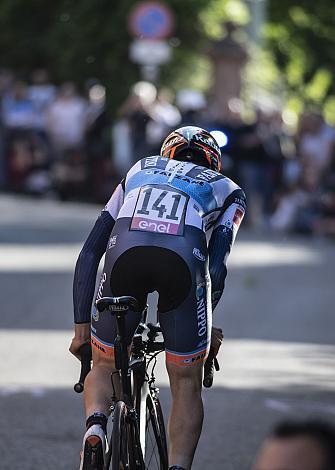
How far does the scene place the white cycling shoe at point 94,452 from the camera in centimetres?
528

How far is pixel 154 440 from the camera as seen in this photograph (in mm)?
6020

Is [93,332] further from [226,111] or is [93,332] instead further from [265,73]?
[265,73]

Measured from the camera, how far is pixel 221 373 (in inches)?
404

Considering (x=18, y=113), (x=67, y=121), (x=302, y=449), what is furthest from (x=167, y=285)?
(x=18, y=113)

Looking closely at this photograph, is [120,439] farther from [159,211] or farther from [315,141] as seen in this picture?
[315,141]

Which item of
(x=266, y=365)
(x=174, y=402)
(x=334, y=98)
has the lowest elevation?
(x=334, y=98)

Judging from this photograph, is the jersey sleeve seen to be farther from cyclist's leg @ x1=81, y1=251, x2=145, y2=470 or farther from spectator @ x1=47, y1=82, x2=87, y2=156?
spectator @ x1=47, y1=82, x2=87, y2=156

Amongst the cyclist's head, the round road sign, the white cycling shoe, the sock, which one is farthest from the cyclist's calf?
the round road sign

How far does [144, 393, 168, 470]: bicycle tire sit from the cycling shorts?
39cm

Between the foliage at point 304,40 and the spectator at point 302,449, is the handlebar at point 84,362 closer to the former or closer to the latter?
the spectator at point 302,449

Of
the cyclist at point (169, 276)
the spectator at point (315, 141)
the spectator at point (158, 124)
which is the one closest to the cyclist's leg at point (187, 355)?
the cyclist at point (169, 276)

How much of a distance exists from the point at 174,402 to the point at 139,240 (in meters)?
0.65

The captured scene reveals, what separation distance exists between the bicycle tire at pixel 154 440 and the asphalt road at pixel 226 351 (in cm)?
130

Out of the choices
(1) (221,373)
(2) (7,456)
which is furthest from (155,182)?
(1) (221,373)
